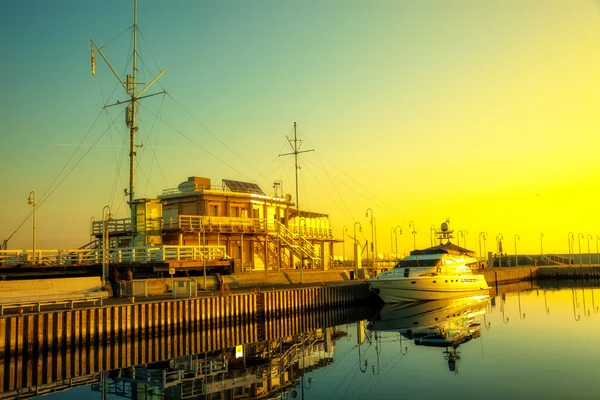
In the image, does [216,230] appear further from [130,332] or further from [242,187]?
[130,332]

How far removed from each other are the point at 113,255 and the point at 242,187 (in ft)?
62.4

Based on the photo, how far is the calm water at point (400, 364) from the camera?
23062mm

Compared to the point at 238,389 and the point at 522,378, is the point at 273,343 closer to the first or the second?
the point at 238,389

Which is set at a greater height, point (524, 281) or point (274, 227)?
point (274, 227)

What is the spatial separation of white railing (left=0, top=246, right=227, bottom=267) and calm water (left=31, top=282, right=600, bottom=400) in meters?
8.91

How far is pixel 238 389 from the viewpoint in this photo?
23469 mm

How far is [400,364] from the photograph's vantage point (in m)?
28.7

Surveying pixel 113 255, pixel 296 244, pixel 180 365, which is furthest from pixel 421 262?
pixel 180 365

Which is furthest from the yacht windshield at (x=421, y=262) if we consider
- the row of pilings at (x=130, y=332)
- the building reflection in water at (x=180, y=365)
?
the building reflection in water at (x=180, y=365)

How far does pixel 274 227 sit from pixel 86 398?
34.8 metres

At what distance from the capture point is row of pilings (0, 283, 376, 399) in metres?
25.9

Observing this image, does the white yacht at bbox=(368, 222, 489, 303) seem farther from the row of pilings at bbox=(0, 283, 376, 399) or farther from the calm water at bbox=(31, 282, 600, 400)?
the row of pilings at bbox=(0, 283, 376, 399)

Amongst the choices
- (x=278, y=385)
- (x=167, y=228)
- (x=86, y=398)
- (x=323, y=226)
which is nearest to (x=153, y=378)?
(x=86, y=398)

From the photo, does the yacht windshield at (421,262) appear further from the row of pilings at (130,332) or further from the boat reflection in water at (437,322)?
the row of pilings at (130,332)
